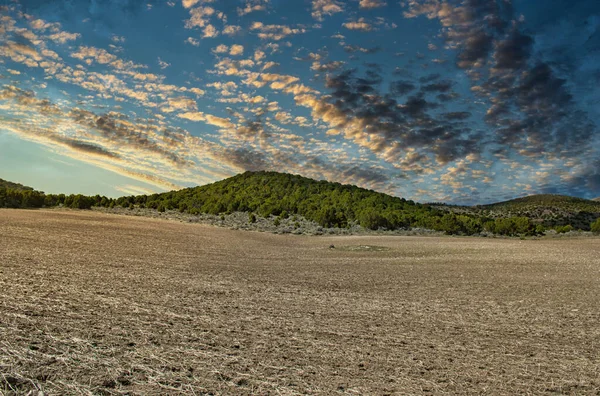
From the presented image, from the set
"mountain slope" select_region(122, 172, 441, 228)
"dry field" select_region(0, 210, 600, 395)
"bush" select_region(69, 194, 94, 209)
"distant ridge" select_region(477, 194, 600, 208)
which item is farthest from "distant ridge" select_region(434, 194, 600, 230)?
"bush" select_region(69, 194, 94, 209)

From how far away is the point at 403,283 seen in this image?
19844 millimetres

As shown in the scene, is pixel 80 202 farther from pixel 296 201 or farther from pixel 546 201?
pixel 546 201

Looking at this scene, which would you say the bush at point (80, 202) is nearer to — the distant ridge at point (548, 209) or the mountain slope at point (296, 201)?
the mountain slope at point (296, 201)

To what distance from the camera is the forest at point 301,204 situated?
90000 mm

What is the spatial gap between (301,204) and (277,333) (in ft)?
384

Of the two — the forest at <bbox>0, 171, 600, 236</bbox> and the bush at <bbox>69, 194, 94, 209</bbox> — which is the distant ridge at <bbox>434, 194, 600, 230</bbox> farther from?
the bush at <bbox>69, 194, 94, 209</bbox>

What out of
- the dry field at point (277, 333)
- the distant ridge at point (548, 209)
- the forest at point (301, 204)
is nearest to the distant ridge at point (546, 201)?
the distant ridge at point (548, 209)

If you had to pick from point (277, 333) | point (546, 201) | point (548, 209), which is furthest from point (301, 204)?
point (277, 333)

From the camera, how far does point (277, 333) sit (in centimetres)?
969

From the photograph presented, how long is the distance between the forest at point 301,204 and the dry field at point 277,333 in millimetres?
76388

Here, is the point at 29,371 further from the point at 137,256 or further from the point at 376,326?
the point at 137,256

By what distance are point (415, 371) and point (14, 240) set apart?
85.1 ft

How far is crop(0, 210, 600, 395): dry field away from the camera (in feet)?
21.5

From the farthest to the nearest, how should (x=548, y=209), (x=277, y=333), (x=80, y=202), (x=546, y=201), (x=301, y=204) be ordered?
(x=546, y=201) < (x=548, y=209) < (x=301, y=204) < (x=80, y=202) < (x=277, y=333)
